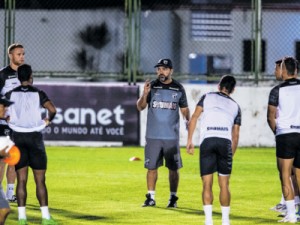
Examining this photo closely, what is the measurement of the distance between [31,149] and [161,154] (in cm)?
326

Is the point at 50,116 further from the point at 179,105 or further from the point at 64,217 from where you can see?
the point at 179,105

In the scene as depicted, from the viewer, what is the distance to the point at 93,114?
1095 inches

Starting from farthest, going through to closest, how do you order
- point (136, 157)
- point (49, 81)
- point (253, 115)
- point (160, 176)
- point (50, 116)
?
point (49, 81)
point (253, 115)
point (136, 157)
point (160, 176)
point (50, 116)

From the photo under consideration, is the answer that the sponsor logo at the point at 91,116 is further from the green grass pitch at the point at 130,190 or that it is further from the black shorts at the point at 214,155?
the black shorts at the point at 214,155

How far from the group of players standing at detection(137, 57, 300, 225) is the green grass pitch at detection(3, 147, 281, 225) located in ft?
2.22

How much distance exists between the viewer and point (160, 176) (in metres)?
21.6

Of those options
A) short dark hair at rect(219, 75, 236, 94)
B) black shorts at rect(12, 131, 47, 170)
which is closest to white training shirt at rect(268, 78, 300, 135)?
short dark hair at rect(219, 75, 236, 94)

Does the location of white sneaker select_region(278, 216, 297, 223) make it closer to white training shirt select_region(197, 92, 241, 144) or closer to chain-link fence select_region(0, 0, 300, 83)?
white training shirt select_region(197, 92, 241, 144)

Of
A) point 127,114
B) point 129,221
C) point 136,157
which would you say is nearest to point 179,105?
point 129,221

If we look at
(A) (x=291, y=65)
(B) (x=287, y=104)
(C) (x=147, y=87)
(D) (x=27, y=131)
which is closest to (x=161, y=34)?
(C) (x=147, y=87)

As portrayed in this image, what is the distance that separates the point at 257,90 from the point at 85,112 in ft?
13.5

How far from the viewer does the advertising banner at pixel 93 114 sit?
2772 centimetres

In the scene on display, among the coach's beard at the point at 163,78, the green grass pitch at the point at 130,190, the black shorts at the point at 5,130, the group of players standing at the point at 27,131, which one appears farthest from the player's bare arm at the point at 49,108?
the coach's beard at the point at 163,78

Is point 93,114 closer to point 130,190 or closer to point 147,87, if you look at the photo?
point 130,190
